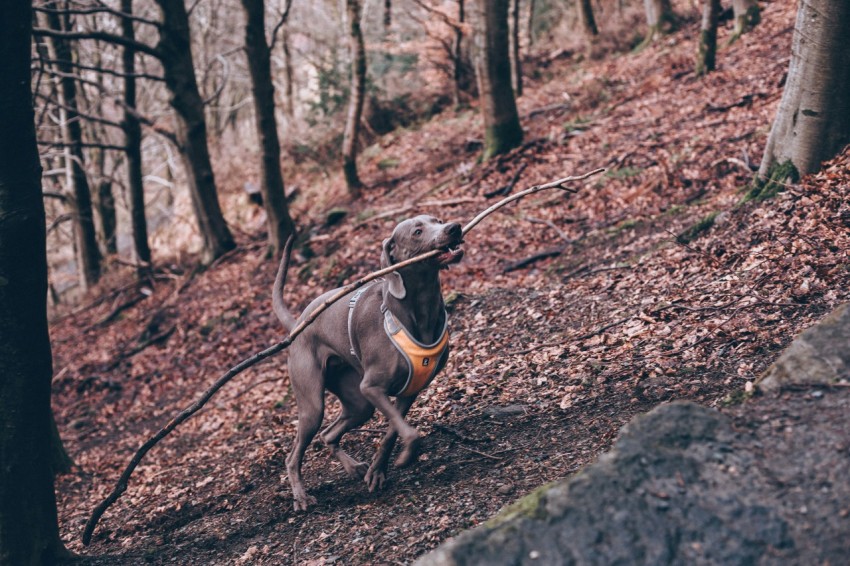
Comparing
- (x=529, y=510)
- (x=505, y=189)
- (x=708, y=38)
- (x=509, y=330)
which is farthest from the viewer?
(x=708, y=38)

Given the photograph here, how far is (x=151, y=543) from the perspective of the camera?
548 cm

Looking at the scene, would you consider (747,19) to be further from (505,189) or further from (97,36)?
(97,36)

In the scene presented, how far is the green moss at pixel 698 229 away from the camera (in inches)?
307

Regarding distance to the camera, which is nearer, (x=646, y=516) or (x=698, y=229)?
(x=646, y=516)

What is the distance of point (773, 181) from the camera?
714cm

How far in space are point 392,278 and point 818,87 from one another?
4.66 m

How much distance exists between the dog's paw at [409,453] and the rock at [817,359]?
2082 mm

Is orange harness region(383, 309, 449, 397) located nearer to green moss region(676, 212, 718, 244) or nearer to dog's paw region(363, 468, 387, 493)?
dog's paw region(363, 468, 387, 493)

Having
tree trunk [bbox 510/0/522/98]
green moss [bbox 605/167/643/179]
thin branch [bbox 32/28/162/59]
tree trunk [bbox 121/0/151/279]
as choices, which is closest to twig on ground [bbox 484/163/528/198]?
green moss [bbox 605/167/643/179]

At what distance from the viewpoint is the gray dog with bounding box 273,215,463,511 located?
15.8 feet

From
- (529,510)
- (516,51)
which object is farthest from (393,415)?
(516,51)

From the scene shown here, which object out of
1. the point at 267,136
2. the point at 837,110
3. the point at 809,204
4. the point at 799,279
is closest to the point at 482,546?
the point at 799,279

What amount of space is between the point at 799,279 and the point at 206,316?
10.4 m

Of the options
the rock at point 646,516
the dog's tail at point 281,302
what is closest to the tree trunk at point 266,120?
the dog's tail at point 281,302
